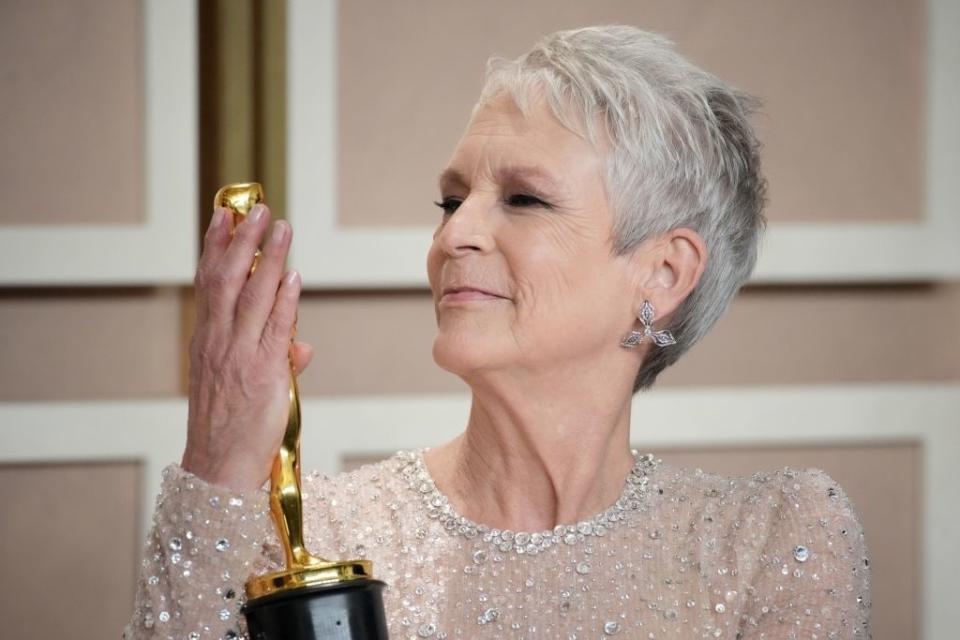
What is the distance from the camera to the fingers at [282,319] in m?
1.19

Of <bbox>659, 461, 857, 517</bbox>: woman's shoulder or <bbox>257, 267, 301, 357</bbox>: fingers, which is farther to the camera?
<bbox>659, 461, 857, 517</bbox>: woman's shoulder

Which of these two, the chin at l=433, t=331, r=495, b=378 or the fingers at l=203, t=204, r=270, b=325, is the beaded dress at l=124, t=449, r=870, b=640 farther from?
the fingers at l=203, t=204, r=270, b=325

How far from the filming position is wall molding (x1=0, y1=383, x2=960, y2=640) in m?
2.15

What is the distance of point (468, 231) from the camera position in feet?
4.74

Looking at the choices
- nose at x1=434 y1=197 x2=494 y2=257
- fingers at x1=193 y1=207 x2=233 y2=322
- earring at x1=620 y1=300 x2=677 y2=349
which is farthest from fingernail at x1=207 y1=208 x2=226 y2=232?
earring at x1=620 y1=300 x2=677 y2=349

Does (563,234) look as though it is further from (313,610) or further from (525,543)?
(313,610)

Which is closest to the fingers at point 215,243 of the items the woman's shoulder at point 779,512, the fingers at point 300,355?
the fingers at point 300,355

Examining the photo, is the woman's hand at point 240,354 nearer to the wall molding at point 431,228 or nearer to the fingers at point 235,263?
the fingers at point 235,263

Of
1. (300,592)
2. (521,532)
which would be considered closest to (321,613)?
(300,592)

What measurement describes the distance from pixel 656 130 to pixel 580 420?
0.35 meters

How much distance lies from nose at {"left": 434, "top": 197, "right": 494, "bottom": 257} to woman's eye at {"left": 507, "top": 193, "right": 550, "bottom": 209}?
0.03 metres

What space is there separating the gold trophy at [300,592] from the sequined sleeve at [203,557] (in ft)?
0.10

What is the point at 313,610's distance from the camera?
43.8 inches

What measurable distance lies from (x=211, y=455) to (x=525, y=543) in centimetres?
42
